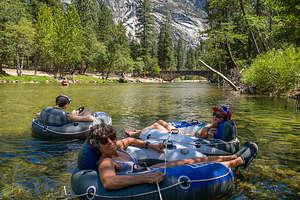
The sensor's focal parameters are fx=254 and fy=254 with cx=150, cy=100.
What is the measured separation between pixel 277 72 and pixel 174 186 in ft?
53.5

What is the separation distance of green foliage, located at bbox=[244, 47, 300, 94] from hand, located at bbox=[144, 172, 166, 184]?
51.6 feet

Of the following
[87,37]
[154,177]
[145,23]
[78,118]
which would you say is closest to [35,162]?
[78,118]

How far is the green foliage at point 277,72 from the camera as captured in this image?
54.3ft

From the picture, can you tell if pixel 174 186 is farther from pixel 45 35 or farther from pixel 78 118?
pixel 45 35

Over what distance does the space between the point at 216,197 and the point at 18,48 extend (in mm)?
45009

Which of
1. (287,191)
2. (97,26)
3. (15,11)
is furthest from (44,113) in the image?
(97,26)

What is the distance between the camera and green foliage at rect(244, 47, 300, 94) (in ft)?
54.3

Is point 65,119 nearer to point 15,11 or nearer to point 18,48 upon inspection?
point 18,48

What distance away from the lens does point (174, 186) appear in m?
3.55

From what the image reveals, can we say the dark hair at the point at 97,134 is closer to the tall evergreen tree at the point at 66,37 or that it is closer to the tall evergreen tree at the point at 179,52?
the tall evergreen tree at the point at 66,37

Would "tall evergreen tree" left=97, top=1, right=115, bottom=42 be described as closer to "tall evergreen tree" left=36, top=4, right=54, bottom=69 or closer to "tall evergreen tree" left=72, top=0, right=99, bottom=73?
"tall evergreen tree" left=72, top=0, right=99, bottom=73

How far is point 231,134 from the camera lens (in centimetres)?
564

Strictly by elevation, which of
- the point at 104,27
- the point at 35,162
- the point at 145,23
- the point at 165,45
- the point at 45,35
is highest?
the point at 145,23

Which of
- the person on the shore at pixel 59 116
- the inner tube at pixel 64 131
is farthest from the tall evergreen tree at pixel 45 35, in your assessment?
the inner tube at pixel 64 131
